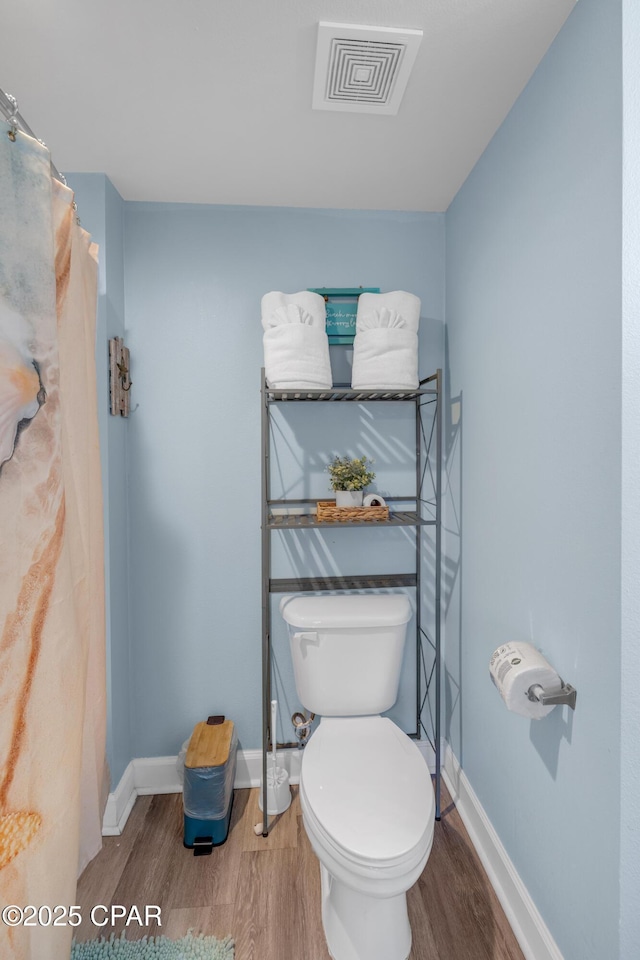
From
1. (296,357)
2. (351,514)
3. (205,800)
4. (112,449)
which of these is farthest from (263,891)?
(296,357)

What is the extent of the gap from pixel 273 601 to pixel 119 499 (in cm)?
71

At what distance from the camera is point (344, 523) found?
169cm

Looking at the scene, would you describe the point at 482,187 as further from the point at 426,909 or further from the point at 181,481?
the point at 426,909

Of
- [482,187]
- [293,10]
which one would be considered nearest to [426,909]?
[482,187]

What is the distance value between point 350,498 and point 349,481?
0.06 m

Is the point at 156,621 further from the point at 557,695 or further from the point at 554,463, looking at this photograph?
the point at 554,463

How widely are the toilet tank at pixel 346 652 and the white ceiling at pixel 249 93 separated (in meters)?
1.52

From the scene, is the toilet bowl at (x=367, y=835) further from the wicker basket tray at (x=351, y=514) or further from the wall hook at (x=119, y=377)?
the wall hook at (x=119, y=377)

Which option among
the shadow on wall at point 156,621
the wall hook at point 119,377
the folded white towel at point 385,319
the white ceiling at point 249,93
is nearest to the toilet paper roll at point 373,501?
the folded white towel at point 385,319

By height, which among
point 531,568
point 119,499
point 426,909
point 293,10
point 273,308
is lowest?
point 426,909

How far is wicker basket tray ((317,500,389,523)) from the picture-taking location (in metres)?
1.71

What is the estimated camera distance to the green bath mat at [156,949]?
1313 millimetres

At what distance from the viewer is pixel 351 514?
67.5 inches

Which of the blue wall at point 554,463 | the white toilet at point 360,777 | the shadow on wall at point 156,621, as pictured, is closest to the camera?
the blue wall at point 554,463
